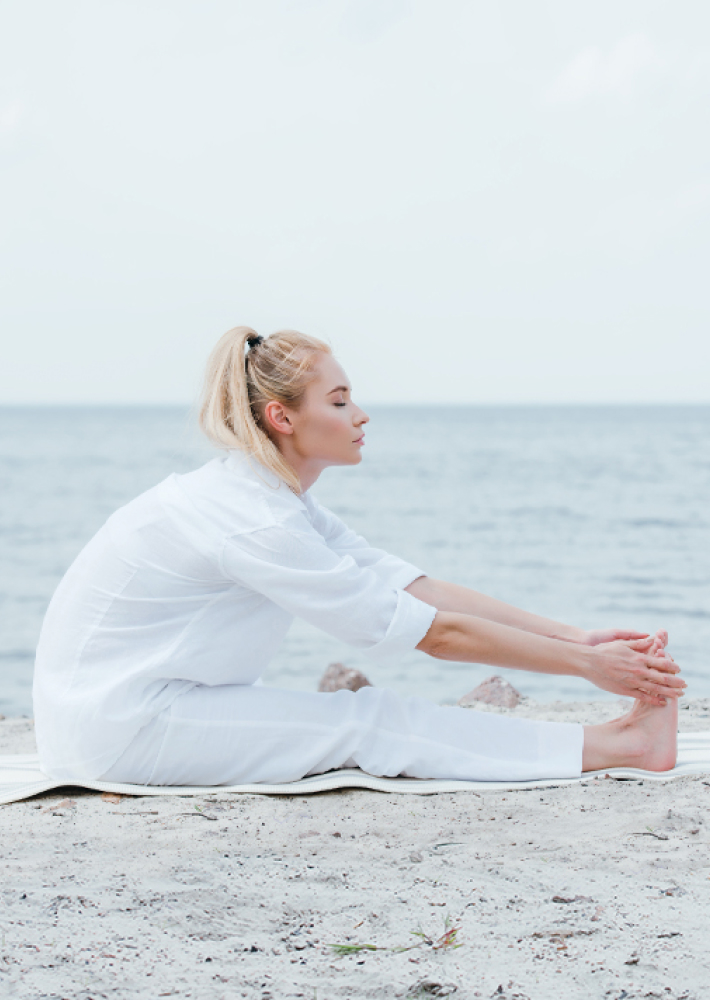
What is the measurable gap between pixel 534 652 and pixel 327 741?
716mm

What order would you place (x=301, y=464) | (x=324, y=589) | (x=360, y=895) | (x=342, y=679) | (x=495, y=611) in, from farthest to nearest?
(x=342, y=679) → (x=495, y=611) → (x=301, y=464) → (x=324, y=589) → (x=360, y=895)

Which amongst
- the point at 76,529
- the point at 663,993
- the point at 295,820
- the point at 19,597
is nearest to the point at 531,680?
the point at 295,820

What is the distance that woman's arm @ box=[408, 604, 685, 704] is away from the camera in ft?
9.41

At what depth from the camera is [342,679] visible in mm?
5383

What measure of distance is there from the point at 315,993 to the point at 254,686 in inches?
57.0

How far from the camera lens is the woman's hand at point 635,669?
2.95 meters

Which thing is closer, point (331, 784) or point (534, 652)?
point (534, 652)

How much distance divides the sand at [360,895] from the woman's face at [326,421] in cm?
106

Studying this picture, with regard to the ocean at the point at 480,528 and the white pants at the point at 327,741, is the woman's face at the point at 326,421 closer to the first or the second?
the ocean at the point at 480,528

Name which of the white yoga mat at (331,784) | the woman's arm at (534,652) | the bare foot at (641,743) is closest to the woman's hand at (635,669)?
the woman's arm at (534,652)

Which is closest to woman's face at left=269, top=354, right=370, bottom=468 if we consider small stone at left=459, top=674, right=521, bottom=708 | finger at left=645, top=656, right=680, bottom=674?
finger at left=645, top=656, right=680, bottom=674

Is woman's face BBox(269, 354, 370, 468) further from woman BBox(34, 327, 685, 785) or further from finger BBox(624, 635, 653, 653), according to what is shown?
finger BBox(624, 635, 653, 653)

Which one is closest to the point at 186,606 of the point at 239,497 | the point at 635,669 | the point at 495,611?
the point at 239,497

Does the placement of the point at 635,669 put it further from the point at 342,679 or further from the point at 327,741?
the point at 342,679
